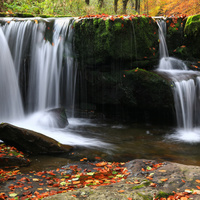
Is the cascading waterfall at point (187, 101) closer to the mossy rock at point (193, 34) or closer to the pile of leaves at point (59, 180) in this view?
the mossy rock at point (193, 34)

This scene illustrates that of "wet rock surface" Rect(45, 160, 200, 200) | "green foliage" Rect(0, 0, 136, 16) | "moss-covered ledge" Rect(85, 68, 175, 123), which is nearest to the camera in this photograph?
"wet rock surface" Rect(45, 160, 200, 200)

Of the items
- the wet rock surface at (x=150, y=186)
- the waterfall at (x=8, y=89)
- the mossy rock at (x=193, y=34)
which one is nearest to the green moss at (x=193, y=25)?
the mossy rock at (x=193, y=34)

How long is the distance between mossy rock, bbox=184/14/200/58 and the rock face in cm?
739

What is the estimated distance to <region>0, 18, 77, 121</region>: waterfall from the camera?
8727mm

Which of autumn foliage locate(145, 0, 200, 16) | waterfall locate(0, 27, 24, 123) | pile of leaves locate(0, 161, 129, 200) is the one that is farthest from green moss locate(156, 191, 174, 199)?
autumn foliage locate(145, 0, 200, 16)

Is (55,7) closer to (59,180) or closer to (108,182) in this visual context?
(59,180)

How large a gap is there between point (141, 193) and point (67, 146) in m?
3.03

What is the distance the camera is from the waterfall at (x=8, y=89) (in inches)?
327

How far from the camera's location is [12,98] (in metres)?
8.48

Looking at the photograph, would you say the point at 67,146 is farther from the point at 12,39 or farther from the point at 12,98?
the point at 12,39

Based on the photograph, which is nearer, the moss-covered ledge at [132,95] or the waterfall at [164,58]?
the moss-covered ledge at [132,95]

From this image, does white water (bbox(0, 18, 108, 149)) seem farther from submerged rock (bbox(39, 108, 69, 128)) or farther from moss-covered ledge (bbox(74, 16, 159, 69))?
submerged rock (bbox(39, 108, 69, 128))

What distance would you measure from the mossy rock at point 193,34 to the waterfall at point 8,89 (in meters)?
7.28

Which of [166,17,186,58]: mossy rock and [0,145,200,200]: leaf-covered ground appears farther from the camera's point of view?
[166,17,186,58]: mossy rock
